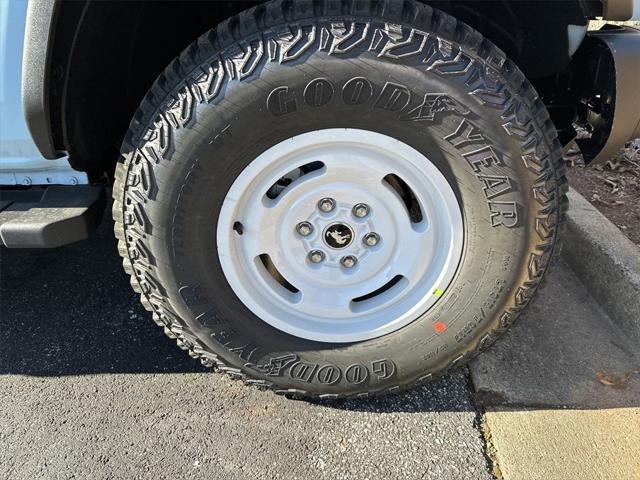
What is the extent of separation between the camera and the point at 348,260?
6.53 feet

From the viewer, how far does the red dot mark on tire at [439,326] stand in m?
1.98

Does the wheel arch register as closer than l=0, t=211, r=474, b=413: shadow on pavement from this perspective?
Yes

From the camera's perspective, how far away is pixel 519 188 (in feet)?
5.91

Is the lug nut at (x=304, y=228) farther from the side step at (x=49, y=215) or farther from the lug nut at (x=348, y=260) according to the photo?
the side step at (x=49, y=215)

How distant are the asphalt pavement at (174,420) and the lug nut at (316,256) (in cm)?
62

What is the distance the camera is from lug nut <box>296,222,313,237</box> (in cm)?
194

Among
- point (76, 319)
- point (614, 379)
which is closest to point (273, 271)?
point (76, 319)

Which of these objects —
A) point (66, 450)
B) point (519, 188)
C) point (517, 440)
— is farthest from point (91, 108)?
point (517, 440)

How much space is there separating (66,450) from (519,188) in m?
1.89

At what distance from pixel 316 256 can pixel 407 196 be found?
1.37ft

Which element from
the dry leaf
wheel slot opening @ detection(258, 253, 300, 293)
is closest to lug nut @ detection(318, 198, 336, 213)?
wheel slot opening @ detection(258, 253, 300, 293)

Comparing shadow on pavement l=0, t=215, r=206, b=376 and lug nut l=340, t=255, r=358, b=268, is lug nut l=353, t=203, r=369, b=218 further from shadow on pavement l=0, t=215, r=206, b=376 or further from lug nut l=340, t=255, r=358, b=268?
shadow on pavement l=0, t=215, r=206, b=376

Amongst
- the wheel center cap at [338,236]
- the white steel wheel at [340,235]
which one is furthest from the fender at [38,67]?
the wheel center cap at [338,236]

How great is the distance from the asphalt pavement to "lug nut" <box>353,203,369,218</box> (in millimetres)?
790
